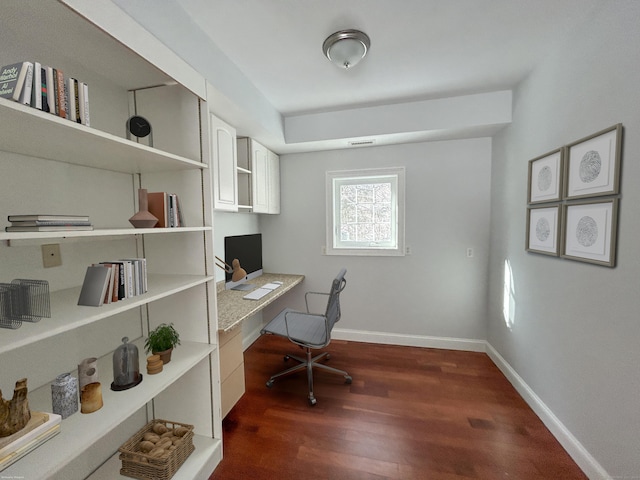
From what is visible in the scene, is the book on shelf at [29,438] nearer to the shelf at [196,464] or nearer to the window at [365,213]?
the shelf at [196,464]

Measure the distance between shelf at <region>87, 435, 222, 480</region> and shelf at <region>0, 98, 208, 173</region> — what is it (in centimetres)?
157

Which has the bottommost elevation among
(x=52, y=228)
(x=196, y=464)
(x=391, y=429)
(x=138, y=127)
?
(x=391, y=429)

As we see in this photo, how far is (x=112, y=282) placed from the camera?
3.56ft

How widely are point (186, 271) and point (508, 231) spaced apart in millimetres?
2635

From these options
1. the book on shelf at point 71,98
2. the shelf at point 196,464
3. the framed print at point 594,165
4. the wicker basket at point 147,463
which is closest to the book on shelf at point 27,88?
the book on shelf at point 71,98

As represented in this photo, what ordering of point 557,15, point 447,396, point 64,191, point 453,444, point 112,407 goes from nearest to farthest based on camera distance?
point 112,407
point 64,191
point 557,15
point 453,444
point 447,396

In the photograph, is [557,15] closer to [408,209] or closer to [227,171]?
[408,209]

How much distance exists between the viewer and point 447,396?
2135mm

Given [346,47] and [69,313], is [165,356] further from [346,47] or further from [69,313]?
[346,47]

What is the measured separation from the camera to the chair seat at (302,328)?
6.94 ft

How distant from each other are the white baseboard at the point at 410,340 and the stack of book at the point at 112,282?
2447mm

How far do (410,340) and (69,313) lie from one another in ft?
9.71

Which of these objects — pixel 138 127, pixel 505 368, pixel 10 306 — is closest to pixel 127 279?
pixel 10 306

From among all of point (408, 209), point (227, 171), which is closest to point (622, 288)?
point (408, 209)
